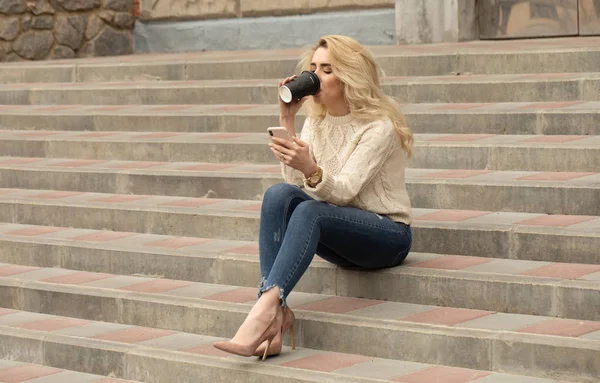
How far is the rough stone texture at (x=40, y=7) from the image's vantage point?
33.8ft

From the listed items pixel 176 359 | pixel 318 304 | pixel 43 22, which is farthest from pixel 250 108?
pixel 43 22

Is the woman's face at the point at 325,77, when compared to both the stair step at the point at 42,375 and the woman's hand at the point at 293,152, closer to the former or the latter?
the woman's hand at the point at 293,152

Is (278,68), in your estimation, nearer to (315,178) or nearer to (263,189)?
(263,189)

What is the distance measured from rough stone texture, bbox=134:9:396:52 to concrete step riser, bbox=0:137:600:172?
3.07m

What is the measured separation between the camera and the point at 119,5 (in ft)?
36.0

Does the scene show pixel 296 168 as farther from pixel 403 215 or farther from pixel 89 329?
pixel 89 329

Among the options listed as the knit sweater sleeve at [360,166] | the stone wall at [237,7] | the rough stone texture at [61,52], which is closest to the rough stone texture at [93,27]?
the rough stone texture at [61,52]

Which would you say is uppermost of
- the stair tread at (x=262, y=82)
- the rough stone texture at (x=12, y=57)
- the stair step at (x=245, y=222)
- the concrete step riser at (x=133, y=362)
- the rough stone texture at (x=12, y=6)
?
the rough stone texture at (x=12, y=6)

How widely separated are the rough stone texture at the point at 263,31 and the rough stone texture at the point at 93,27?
432mm

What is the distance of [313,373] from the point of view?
4.16 metres

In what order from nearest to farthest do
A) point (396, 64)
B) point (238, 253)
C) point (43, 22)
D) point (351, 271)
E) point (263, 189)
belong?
point (351, 271) < point (238, 253) < point (263, 189) < point (396, 64) < point (43, 22)

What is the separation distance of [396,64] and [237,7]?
3395 millimetres

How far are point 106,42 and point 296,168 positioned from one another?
6951 millimetres

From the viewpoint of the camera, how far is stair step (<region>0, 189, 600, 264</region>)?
15.4 feet
